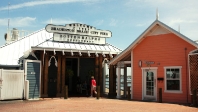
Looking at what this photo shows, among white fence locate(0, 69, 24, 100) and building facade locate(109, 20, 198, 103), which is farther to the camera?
white fence locate(0, 69, 24, 100)

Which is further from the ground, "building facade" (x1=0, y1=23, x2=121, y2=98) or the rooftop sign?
the rooftop sign

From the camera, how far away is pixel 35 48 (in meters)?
17.6

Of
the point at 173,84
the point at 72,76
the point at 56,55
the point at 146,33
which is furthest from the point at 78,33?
the point at 173,84

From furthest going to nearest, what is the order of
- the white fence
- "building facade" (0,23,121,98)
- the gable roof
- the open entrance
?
the open entrance → "building facade" (0,23,121,98) → the white fence → the gable roof

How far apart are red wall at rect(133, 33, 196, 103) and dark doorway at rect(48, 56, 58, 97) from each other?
6.37 m

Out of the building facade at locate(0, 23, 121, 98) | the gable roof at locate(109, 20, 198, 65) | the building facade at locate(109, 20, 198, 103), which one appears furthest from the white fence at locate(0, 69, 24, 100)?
the building facade at locate(109, 20, 198, 103)

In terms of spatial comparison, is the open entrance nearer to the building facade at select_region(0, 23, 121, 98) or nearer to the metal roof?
the building facade at select_region(0, 23, 121, 98)

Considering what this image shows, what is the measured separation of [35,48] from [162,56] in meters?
8.55

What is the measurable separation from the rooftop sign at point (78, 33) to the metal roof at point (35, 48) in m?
0.45

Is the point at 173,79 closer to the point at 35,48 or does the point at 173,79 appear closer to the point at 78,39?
the point at 78,39

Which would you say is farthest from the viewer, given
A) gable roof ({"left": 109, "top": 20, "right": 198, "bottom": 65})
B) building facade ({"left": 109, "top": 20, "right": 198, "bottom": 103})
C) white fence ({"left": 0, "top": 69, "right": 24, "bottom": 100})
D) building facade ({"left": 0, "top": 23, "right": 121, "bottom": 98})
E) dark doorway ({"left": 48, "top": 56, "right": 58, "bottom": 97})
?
dark doorway ({"left": 48, "top": 56, "right": 58, "bottom": 97})

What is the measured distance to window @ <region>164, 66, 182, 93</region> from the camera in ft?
49.9

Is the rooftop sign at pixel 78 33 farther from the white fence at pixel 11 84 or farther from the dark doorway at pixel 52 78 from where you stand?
the white fence at pixel 11 84

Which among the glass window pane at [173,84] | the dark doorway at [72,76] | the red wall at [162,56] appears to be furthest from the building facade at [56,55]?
the glass window pane at [173,84]
